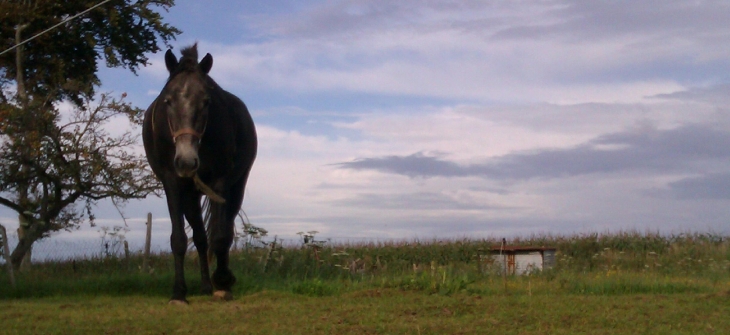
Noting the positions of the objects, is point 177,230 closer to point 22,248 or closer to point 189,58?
point 189,58

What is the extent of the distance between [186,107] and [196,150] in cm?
51

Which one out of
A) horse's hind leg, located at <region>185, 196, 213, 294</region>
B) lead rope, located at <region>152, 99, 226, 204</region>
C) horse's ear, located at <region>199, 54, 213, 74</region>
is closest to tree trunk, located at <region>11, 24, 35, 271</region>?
horse's hind leg, located at <region>185, 196, 213, 294</region>

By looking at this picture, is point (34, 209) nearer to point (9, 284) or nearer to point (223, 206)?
point (9, 284)

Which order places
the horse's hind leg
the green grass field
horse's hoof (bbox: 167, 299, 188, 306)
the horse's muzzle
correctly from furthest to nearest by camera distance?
the horse's hind leg, horse's hoof (bbox: 167, 299, 188, 306), the horse's muzzle, the green grass field

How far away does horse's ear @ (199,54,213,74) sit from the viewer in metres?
8.27

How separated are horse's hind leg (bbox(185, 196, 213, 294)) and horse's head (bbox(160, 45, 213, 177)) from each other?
1574 mm

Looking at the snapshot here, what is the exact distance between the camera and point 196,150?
24.3 ft

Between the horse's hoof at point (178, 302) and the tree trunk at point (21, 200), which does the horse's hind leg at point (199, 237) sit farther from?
the tree trunk at point (21, 200)

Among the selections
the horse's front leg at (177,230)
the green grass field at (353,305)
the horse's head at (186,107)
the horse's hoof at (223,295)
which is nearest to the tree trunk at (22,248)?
the green grass field at (353,305)

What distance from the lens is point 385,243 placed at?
28562mm

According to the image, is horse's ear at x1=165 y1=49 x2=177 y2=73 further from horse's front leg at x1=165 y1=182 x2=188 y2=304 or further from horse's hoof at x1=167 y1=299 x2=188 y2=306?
horse's hoof at x1=167 y1=299 x2=188 y2=306

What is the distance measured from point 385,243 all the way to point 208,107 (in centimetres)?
2110

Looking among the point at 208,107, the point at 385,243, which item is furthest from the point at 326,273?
the point at 385,243

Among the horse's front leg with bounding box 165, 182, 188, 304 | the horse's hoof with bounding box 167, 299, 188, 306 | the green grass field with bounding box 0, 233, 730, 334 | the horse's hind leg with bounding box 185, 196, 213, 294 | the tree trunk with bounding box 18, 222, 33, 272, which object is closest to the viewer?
the green grass field with bounding box 0, 233, 730, 334
